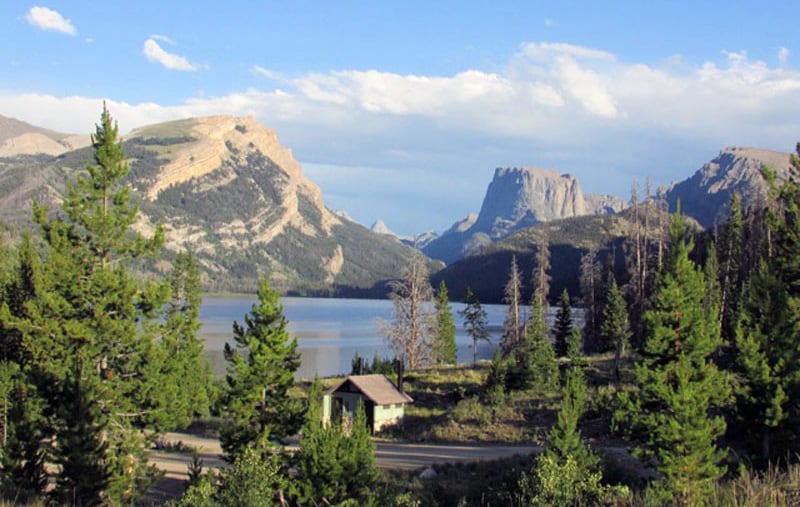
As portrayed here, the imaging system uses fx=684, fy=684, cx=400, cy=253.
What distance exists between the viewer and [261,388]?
2366cm

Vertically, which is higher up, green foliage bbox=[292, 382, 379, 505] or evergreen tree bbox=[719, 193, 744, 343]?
evergreen tree bbox=[719, 193, 744, 343]

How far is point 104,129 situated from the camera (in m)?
24.7

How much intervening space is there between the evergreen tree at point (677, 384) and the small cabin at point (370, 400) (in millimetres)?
21440

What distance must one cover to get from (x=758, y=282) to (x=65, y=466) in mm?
24939

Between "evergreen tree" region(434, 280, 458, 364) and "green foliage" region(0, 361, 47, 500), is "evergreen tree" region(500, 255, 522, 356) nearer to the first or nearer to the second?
"evergreen tree" region(434, 280, 458, 364)

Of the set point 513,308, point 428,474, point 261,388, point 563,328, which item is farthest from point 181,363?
point 563,328

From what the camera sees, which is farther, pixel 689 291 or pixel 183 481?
pixel 183 481

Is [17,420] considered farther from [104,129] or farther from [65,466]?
[104,129]

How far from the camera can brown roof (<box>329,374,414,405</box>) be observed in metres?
42.0

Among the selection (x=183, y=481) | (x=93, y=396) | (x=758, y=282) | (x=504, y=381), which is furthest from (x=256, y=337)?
(x=504, y=381)

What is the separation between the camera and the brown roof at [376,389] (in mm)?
42000

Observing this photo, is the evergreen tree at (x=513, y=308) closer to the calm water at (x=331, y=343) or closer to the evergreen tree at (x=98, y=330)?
the calm water at (x=331, y=343)

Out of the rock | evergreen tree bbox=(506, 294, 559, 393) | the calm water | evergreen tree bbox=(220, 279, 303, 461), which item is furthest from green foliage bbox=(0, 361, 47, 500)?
the calm water

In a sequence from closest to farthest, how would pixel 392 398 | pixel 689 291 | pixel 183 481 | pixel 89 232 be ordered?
pixel 689 291 < pixel 89 232 < pixel 183 481 < pixel 392 398
